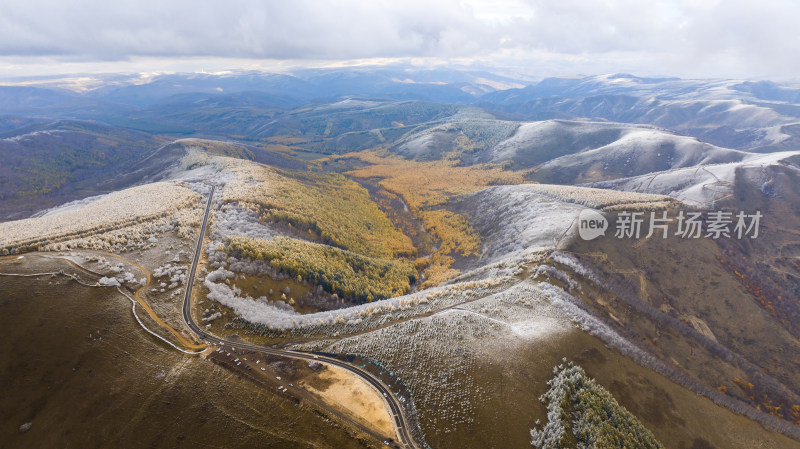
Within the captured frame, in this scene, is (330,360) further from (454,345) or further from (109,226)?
(109,226)

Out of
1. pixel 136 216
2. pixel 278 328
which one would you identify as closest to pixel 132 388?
pixel 278 328

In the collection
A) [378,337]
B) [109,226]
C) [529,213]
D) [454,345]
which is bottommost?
[529,213]

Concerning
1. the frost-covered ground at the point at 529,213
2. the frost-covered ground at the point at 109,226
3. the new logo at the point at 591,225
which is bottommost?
the frost-covered ground at the point at 529,213

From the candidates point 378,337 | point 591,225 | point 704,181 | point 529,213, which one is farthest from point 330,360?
point 704,181

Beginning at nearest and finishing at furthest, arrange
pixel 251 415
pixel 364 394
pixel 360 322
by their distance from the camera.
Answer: pixel 251 415 < pixel 364 394 < pixel 360 322

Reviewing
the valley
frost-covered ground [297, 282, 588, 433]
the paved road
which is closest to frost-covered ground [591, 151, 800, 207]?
the valley

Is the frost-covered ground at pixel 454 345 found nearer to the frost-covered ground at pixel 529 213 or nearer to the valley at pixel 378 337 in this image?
the valley at pixel 378 337

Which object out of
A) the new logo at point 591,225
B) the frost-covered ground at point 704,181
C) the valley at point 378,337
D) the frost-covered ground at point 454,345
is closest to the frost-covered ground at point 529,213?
the valley at point 378,337

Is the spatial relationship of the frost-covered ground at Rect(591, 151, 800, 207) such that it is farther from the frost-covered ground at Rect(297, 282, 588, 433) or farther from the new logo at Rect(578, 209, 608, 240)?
the frost-covered ground at Rect(297, 282, 588, 433)

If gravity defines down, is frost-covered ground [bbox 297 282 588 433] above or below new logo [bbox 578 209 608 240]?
below

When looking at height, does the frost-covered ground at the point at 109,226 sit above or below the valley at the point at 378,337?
above

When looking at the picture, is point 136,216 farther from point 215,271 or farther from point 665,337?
point 665,337
